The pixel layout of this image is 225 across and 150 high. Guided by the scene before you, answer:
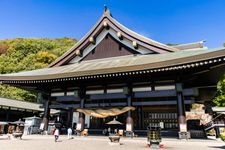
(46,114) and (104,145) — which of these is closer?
(104,145)

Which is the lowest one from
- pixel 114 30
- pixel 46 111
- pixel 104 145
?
pixel 104 145

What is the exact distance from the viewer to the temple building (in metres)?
14.7

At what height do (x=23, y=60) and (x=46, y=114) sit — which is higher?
(x=23, y=60)

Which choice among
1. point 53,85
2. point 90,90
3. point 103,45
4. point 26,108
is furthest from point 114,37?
point 26,108

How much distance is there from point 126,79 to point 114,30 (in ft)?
18.7

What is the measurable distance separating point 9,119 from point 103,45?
66.1ft

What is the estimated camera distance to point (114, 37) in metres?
20.9

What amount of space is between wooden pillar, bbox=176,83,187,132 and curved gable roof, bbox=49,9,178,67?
4.55m

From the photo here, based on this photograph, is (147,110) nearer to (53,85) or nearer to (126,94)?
(126,94)

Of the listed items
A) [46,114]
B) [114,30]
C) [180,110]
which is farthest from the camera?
[114,30]

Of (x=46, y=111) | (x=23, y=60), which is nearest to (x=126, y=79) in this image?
(x=46, y=111)

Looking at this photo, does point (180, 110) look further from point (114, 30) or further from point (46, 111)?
point (46, 111)

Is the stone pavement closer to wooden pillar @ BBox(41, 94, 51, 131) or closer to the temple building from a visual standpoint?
the temple building

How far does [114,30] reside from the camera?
2062 centimetres
